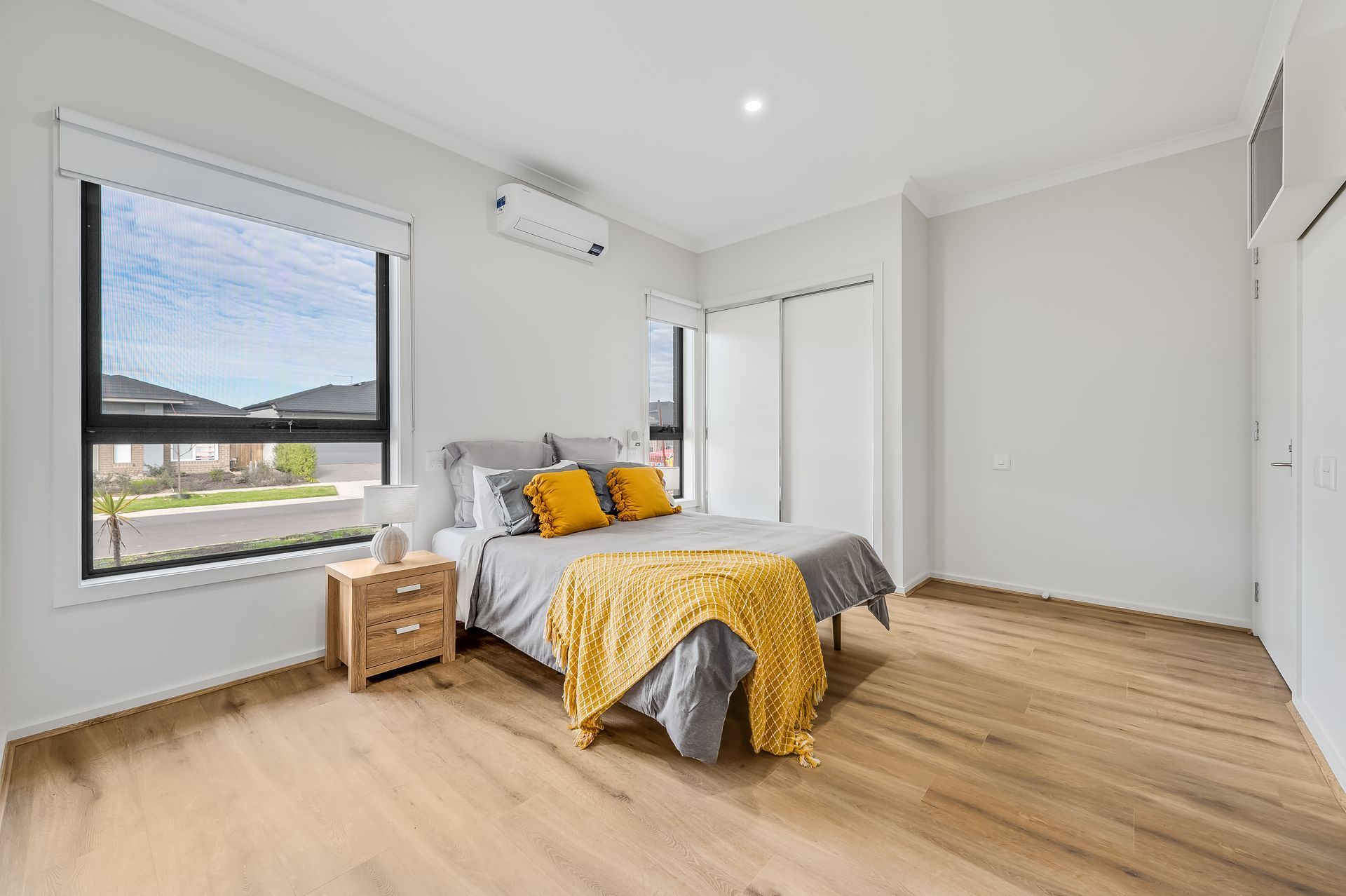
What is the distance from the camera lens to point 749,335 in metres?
4.88

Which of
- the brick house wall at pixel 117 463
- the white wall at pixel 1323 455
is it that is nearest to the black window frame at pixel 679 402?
the brick house wall at pixel 117 463

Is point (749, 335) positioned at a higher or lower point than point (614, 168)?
lower

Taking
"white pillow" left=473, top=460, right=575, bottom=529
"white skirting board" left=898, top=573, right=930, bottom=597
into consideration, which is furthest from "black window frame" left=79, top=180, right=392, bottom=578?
"white skirting board" left=898, top=573, right=930, bottom=597

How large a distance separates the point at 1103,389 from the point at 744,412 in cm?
246

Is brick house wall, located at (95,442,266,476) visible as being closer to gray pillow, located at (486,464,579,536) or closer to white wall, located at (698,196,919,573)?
gray pillow, located at (486,464,579,536)

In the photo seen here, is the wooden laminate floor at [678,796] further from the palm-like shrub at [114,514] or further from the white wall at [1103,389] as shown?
the white wall at [1103,389]

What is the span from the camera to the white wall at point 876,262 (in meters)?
3.96

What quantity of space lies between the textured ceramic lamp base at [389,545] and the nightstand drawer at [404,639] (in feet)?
0.94

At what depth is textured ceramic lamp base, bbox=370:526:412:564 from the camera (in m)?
2.69

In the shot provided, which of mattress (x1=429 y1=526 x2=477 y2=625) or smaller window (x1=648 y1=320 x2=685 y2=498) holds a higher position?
smaller window (x1=648 y1=320 x2=685 y2=498)

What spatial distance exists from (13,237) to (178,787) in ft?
6.54

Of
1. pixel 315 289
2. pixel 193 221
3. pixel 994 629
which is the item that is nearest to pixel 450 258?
pixel 315 289

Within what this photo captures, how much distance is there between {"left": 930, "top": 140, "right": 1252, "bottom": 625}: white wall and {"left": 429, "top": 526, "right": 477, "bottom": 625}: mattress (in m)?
3.31

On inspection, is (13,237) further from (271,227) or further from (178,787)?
(178,787)
